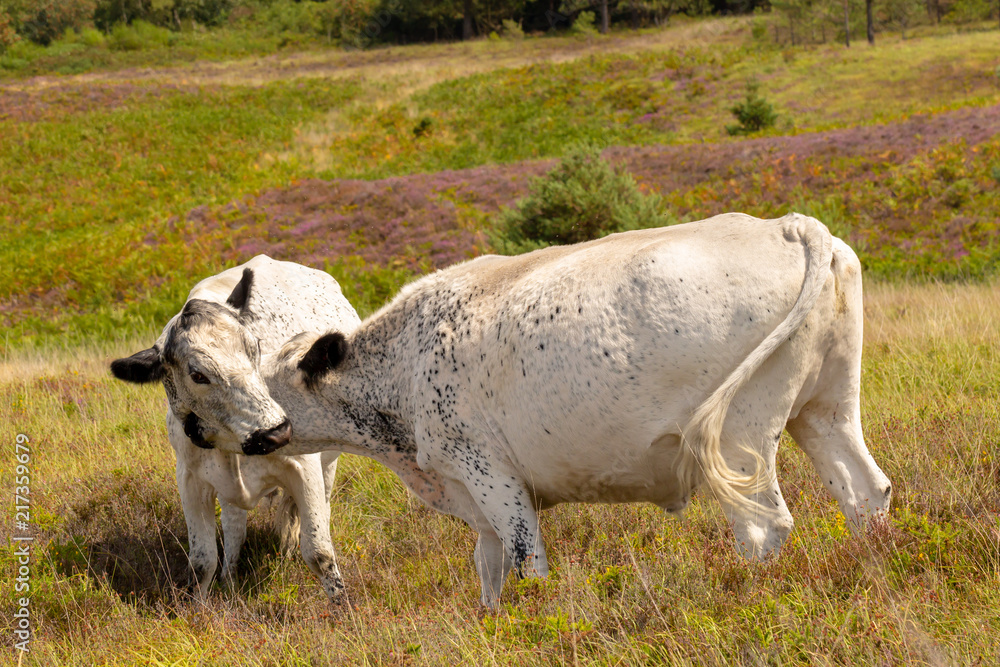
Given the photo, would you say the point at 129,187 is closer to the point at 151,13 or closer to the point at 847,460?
the point at 847,460

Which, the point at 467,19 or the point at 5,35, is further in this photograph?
the point at 467,19

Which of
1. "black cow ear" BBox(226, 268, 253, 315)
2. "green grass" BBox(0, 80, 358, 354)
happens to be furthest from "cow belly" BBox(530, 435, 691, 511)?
"green grass" BBox(0, 80, 358, 354)

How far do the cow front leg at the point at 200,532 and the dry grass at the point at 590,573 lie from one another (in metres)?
0.17

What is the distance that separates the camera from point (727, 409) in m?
3.57

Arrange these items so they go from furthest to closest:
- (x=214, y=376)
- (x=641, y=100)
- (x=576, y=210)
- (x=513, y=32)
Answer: (x=513, y=32) < (x=641, y=100) < (x=576, y=210) < (x=214, y=376)

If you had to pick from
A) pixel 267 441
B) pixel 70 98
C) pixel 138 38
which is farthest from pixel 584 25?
pixel 267 441

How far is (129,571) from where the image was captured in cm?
555

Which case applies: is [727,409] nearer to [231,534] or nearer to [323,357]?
[323,357]

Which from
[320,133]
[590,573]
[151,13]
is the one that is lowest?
[590,573]

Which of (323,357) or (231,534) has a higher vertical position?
(323,357)

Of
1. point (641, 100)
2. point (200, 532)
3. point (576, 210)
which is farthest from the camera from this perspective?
point (641, 100)

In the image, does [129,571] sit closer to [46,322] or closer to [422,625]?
[422,625]

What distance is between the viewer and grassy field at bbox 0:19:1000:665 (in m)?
3.44

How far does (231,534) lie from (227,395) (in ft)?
5.55
